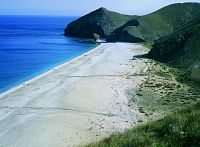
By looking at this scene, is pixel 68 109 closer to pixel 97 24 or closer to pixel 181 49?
pixel 181 49

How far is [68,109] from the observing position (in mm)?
29297

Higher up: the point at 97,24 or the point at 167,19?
the point at 167,19

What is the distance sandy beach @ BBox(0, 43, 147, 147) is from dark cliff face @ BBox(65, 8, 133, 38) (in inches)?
2940

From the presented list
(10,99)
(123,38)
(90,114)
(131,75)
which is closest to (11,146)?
(90,114)

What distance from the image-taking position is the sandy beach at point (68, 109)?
Result: 75.7ft

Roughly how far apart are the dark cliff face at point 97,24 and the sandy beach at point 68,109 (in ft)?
245

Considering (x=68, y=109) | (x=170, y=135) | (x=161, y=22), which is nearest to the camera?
(x=170, y=135)

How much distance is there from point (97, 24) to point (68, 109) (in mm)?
95291

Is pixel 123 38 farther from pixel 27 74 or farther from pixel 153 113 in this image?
pixel 153 113

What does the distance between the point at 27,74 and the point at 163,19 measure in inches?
2759

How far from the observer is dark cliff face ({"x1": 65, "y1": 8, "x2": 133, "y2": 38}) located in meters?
122

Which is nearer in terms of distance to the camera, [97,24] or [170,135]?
[170,135]

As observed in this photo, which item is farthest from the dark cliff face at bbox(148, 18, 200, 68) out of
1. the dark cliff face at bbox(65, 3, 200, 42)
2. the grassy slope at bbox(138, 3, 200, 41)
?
the grassy slope at bbox(138, 3, 200, 41)

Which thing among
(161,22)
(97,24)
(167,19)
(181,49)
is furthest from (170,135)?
(97,24)
